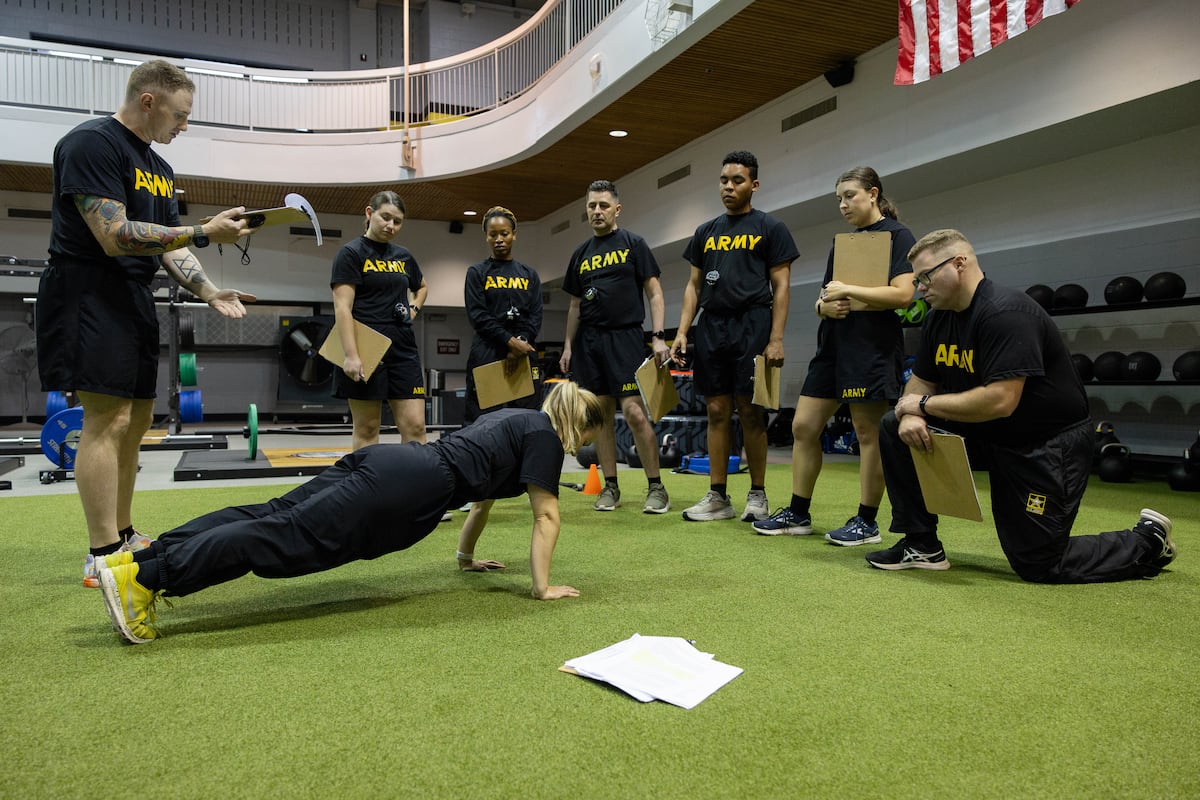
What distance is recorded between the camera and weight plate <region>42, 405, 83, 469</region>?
505 cm

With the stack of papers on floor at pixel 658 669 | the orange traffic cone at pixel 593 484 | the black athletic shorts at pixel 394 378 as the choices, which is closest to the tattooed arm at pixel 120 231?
the black athletic shorts at pixel 394 378

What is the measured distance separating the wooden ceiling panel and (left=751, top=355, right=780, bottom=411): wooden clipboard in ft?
12.4

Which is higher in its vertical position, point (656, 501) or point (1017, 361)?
point (1017, 361)

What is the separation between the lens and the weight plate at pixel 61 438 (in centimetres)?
505

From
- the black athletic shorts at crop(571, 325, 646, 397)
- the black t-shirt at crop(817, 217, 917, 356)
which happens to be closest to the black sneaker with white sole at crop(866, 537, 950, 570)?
the black t-shirt at crop(817, 217, 917, 356)

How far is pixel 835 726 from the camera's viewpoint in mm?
1404

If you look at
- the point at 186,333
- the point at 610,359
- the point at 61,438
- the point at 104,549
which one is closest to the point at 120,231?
the point at 104,549

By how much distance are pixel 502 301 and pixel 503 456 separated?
79.0 inches

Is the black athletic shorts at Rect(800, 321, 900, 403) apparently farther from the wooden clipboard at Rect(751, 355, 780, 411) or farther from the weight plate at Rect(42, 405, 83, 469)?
the weight plate at Rect(42, 405, 83, 469)

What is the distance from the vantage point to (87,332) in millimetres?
2203

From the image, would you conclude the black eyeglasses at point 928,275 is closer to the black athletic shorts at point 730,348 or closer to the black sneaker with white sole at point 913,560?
the black sneaker with white sole at point 913,560

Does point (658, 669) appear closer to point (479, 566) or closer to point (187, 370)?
point (479, 566)

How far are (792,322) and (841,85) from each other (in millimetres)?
2908

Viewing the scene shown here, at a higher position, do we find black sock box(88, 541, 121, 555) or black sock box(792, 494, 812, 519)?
black sock box(88, 541, 121, 555)
